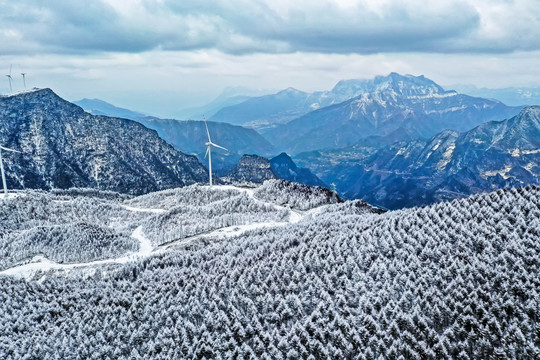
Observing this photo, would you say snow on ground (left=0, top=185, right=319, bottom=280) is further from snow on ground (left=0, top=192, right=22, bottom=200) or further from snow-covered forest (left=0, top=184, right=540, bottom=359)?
snow on ground (left=0, top=192, right=22, bottom=200)

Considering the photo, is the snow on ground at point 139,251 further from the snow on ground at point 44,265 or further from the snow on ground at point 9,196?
the snow on ground at point 9,196

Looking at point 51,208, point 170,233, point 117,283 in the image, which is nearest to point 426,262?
point 117,283

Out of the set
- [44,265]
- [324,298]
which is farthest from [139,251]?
[324,298]

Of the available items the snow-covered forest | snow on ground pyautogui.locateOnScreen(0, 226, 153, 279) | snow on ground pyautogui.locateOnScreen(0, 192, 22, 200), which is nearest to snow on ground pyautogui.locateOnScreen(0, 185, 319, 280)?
snow on ground pyautogui.locateOnScreen(0, 226, 153, 279)

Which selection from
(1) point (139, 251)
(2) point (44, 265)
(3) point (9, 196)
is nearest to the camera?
(2) point (44, 265)

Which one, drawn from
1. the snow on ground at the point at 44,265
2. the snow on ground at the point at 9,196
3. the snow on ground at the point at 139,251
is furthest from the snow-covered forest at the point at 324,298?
the snow on ground at the point at 9,196

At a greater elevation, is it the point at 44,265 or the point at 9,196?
the point at 9,196

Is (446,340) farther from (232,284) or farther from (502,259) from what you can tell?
(232,284)

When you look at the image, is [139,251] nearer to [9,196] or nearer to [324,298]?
[324,298]

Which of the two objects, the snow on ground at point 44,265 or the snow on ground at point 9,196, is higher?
the snow on ground at point 9,196
